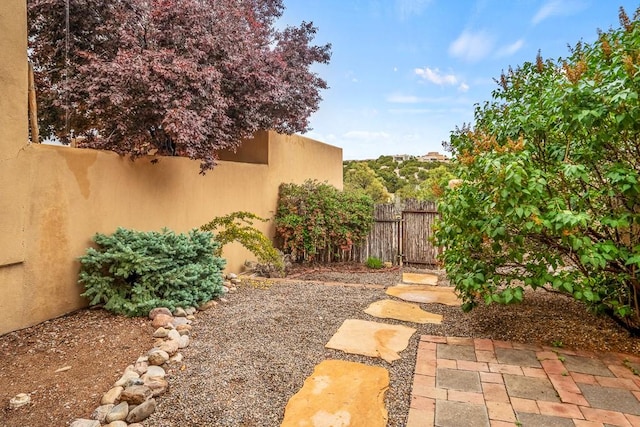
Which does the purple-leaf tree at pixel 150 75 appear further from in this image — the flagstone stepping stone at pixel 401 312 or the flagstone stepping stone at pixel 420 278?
the flagstone stepping stone at pixel 420 278

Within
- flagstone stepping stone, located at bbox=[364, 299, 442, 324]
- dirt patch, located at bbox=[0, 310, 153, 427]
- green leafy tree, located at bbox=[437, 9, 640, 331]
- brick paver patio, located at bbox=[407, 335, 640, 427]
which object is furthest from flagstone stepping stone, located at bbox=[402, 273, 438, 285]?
dirt patch, located at bbox=[0, 310, 153, 427]

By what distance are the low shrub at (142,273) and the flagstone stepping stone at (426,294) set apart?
7.88ft

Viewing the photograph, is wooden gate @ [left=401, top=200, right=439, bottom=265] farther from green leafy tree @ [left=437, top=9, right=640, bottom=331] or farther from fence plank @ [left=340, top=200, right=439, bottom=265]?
green leafy tree @ [left=437, top=9, right=640, bottom=331]

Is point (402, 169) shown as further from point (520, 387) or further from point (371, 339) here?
point (520, 387)

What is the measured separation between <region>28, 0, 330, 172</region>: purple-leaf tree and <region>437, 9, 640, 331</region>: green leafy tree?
2.96m

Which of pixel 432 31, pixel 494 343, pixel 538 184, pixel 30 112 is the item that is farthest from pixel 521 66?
pixel 432 31

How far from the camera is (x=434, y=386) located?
2.46 metres

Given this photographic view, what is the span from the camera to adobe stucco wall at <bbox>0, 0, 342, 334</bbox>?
3205mm

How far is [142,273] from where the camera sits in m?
3.74

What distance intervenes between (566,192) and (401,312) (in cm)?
195

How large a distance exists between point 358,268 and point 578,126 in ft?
16.5

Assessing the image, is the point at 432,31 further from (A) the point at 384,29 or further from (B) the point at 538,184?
(B) the point at 538,184

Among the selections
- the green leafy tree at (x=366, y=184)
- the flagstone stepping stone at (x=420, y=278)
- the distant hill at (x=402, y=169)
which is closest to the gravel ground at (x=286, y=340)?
the flagstone stepping stone at (x=420, y=278)

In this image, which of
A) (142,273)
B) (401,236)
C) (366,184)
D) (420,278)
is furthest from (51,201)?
(366,184)
